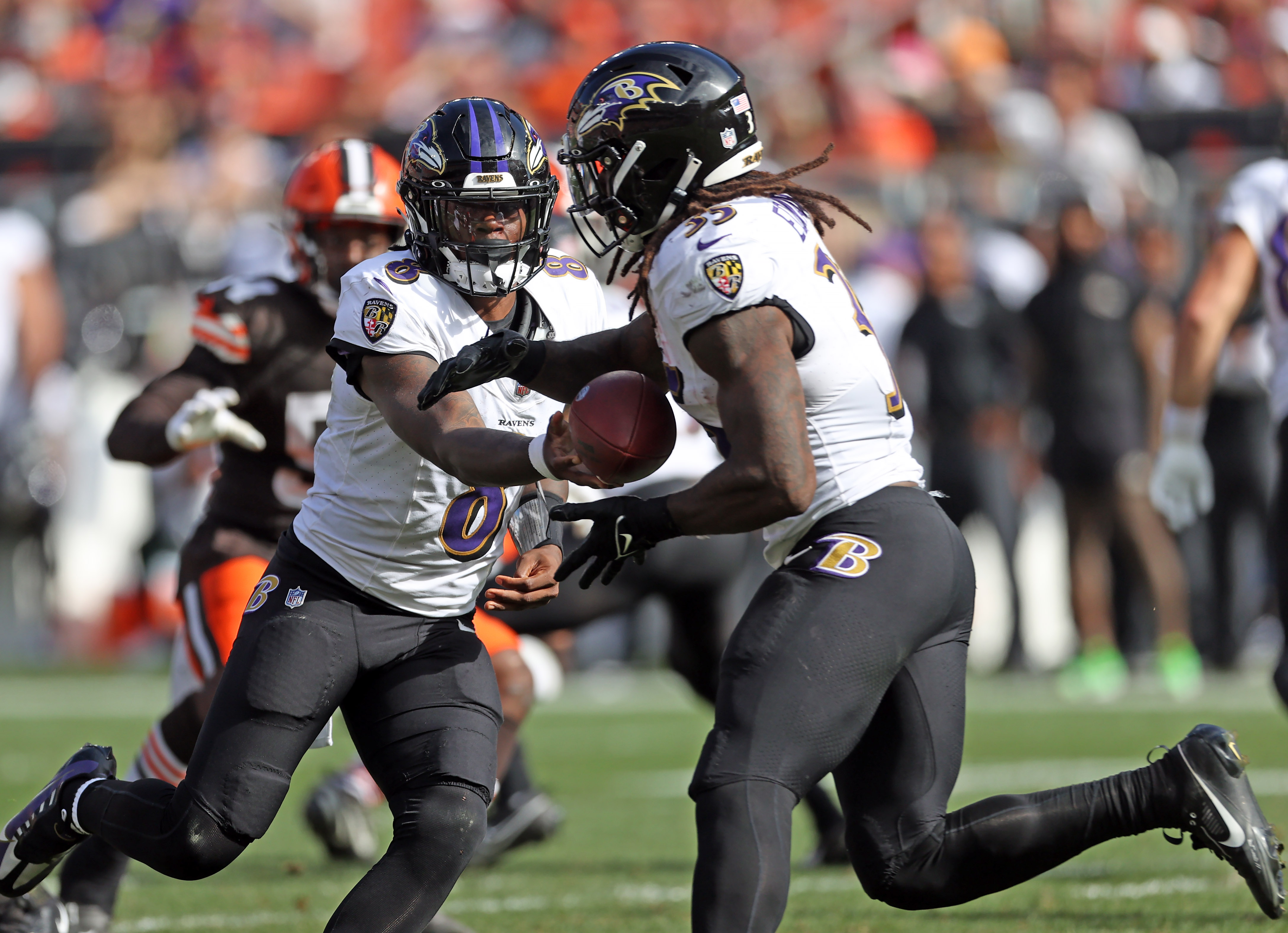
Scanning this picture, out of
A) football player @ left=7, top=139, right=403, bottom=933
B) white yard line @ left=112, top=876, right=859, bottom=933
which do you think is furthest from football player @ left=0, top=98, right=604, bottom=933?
football player @ left=7, top=139, right=403, bottom=933

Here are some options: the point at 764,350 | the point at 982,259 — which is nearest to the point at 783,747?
the point at 764,350

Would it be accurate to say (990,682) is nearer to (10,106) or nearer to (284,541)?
(284,541)

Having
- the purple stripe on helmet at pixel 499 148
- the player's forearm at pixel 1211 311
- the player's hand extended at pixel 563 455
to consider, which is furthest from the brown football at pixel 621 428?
the player's forearm at pixel 1211 311

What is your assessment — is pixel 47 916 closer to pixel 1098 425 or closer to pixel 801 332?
pixel 801 332

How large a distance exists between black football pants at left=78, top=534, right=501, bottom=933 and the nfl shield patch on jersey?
0.50 meters

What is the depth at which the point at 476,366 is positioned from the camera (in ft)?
10.3

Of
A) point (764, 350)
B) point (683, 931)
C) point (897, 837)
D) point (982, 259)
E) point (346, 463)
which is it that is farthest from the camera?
point (982, 259)

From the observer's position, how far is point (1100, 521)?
948 centimetres

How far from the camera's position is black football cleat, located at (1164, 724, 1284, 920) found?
3320 mm

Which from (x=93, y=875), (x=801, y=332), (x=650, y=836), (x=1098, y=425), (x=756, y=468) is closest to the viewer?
(x=756, y=468)

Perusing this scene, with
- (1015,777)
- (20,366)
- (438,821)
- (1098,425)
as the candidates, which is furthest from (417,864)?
(20,366)

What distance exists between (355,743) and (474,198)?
1094 mm

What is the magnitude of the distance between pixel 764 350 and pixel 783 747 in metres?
0.67

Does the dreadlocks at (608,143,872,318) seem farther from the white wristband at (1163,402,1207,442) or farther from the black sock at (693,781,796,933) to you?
the white wristband at (1163,402,1207,442)
